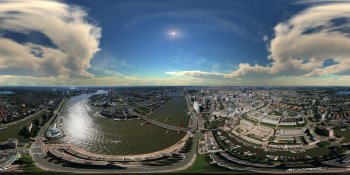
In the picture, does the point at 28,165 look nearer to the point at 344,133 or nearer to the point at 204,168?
the point at 204,168

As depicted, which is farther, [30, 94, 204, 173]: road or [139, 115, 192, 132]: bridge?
[139, 115, 192, 132]: bridge

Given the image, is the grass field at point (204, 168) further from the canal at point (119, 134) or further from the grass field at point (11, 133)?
the grass field at point (11, 133)

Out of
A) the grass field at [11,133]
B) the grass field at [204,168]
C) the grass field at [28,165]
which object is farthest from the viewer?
the grass field at [11,133]

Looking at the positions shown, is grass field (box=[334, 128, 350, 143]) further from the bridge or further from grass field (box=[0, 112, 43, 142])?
grass field (box=[0, 112, 43, 142])

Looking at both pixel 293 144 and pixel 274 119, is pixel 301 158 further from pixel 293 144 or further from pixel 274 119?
pixel 274 119

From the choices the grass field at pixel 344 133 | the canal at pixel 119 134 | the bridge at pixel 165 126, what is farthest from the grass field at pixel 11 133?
the grass field at pixel 344 133

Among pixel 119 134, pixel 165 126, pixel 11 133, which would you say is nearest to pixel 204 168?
pixel 119 134

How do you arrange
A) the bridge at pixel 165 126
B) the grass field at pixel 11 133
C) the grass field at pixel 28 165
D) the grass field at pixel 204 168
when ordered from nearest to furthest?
the grass field at pixel 204 168, the grass field at pixel 28 165, the grass field at pixel 11 133, the bridge at pixel 165 126

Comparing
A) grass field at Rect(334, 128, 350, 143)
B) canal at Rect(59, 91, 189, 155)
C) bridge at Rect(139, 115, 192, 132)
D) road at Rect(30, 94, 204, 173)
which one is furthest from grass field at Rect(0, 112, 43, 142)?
grass field at Rect(334, 128, 350, 143)

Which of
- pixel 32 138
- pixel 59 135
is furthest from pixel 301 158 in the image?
pixel 32 138
